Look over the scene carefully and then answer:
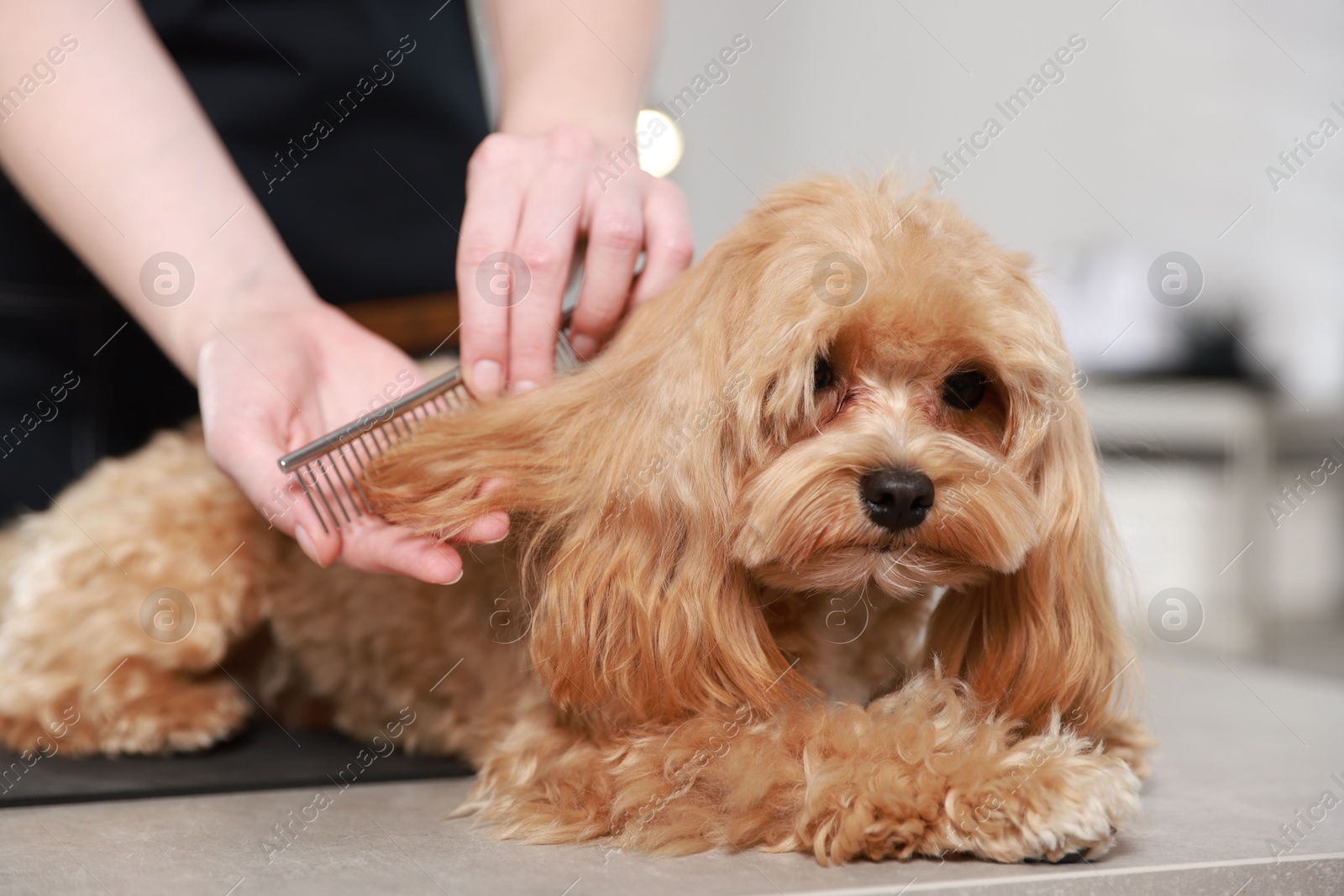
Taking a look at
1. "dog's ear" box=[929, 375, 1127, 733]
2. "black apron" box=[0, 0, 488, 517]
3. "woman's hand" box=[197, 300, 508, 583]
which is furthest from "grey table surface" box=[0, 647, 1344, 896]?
"black apron" box=[0, 0, 488, 517]

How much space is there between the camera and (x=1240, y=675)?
7.70ft

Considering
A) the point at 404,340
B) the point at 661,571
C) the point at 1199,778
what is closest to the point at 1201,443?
the point at 1199,778

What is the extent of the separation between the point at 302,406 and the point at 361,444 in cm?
10

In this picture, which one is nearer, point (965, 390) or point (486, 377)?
point (965, 390)

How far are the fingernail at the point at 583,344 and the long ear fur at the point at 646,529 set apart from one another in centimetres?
19

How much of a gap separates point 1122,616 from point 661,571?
552mm

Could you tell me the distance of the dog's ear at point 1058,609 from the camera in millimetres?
1081

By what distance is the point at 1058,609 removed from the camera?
1094 mm

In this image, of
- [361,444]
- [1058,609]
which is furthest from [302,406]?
[1058,609]

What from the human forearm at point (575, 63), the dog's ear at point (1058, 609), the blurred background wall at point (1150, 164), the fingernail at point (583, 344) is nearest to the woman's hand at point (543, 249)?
the fingernail at point (583, 344)

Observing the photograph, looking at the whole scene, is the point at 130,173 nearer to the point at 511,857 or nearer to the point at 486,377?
the point at 486,377

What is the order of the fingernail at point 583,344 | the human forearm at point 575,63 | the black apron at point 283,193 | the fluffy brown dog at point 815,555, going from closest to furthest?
1. the fluffy brown dog at point 815,555
2. the fingernail at point 583,344
3. the human forearm at point 575,63
4. the black apron at point 283,193

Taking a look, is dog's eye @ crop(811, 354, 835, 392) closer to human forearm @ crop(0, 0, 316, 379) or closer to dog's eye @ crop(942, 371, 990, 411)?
dog's eye @ crop(942, 371, 990, 411)

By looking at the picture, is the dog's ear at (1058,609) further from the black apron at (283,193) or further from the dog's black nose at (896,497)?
the black apron at (283,193)
